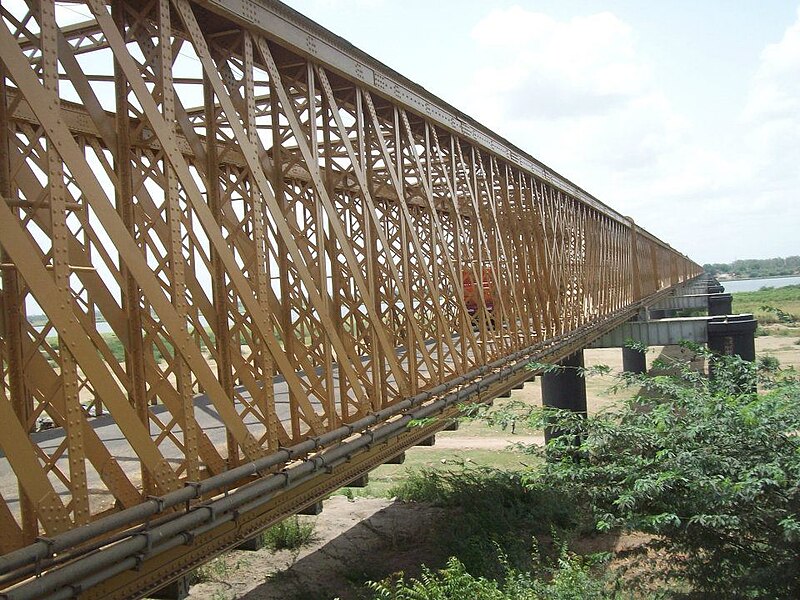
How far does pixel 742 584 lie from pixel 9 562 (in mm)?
7509

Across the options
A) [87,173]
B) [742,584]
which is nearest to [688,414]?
[742,584]

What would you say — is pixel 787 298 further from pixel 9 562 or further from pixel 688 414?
pixel 9 562

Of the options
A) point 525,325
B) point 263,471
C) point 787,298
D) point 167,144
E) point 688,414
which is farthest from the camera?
point 787,298

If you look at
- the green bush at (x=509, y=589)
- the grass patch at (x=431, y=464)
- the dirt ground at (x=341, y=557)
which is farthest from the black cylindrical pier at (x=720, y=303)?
the green bush at (x=509, y=589)

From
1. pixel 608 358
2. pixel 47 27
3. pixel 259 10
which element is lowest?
pixel 608 358

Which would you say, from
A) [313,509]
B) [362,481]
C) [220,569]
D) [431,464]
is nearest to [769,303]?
[431,464]

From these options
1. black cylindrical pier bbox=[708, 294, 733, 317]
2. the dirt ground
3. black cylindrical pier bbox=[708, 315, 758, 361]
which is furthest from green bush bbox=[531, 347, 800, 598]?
black cylindrical pier bbox=[708, 294, 733, 317]

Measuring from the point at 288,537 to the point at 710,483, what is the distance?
914 cm

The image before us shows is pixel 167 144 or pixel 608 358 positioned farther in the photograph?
pixel 608 358

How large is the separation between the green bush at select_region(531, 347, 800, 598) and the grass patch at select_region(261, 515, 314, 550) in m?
6.69

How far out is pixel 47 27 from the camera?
15.2 ft

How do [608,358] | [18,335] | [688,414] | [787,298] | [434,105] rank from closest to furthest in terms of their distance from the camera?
[18,335] → [688,414] → [434,105] → [608,358] → [787,298]

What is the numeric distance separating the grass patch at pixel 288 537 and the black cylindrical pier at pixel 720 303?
116ft

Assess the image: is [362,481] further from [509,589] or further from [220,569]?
[220,569]
